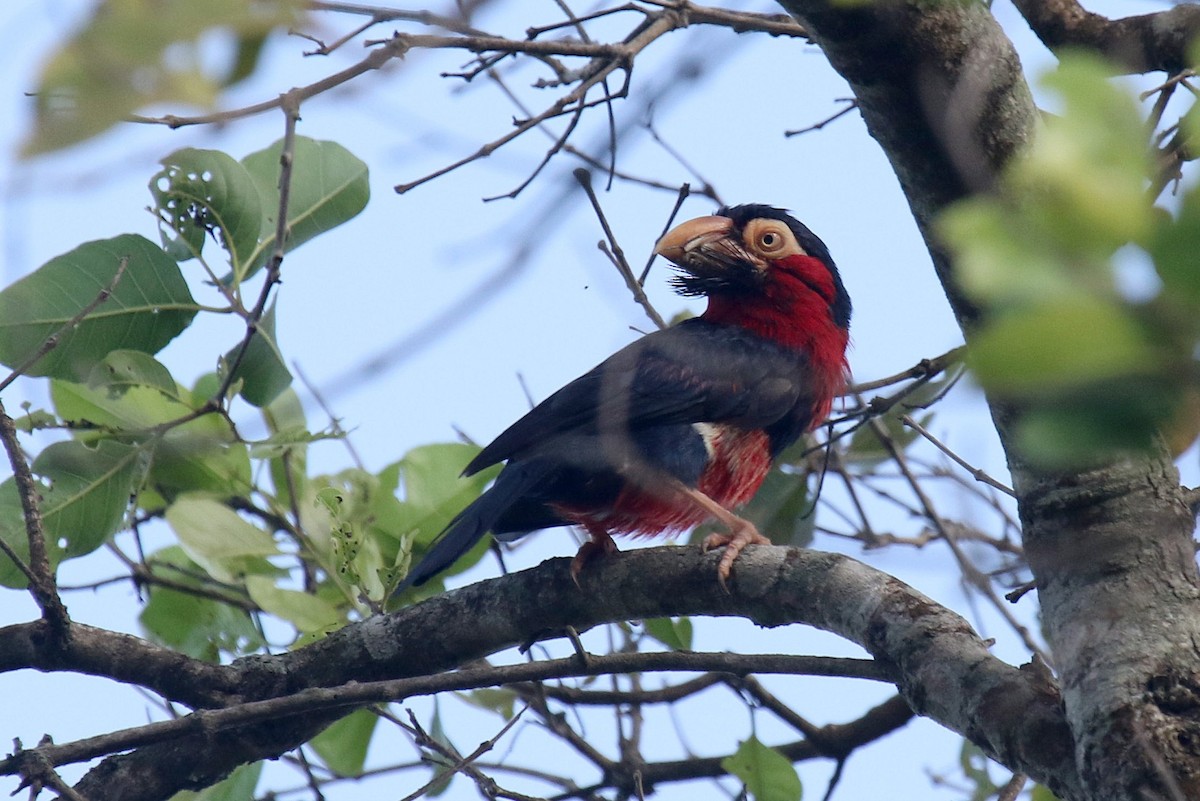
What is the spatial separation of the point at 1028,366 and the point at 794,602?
2.39 m

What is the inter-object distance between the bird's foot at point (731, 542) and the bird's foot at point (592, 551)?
31 cm

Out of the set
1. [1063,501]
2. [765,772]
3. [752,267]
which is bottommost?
[765,772]

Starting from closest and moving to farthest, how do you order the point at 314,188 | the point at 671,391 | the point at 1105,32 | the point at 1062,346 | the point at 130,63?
the point at 1062,346 → the point at 130,63 → the point at 1105,32 → the point at 314,188 → the point at 671,391

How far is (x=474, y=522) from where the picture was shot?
3.92 m

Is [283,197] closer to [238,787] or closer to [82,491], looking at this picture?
[82,491]

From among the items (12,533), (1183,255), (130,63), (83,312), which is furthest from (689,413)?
(1183,255)

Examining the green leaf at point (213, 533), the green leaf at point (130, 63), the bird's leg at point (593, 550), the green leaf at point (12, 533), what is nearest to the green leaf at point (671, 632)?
the bird's leg at point (593, 550)

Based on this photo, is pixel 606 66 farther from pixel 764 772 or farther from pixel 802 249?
pixel 764 772

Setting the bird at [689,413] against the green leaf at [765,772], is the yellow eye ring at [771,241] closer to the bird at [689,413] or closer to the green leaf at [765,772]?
the bird at [689,413]

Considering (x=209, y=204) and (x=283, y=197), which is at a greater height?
(x=209, y=204)

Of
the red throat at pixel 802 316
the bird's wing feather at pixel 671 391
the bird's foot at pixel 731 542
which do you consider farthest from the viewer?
the red throat at pixel 802 316

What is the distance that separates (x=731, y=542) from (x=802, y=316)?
1.72m

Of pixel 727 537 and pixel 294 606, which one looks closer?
pixel 727 537

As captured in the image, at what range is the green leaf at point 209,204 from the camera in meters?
3.52
